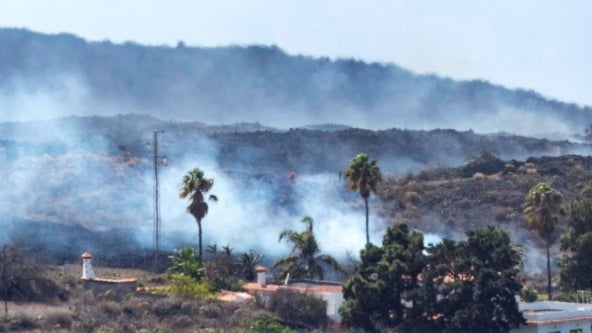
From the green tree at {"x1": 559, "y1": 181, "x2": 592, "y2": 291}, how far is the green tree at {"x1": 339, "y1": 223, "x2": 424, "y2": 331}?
15921 millimetres

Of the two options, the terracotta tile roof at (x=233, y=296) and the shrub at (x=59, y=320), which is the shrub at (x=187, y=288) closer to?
the terracotta tile roof at (x=233, y=296)

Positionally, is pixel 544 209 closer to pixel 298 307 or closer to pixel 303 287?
pixel 303 287

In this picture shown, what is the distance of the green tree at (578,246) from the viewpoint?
77.6 metres

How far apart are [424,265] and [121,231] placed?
43.6m

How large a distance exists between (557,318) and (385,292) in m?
8.75

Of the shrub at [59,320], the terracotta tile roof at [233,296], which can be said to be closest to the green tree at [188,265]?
the terracotta tile roof at [233,296]

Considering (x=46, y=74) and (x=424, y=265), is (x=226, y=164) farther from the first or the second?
(x=424, y=265)

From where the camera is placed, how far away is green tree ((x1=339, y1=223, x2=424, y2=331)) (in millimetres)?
64250

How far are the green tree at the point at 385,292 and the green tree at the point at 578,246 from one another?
52.2 ft

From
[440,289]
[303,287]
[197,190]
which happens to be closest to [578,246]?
[440,289]

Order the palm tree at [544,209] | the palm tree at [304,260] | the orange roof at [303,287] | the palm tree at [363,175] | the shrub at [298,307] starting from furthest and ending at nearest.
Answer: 1. the palm tree at [544,209]
2. the palm tree at [304,260]
3. the palm tree at [363,175]
4. the orange roof at [303,287]
5. the shrub at [298,307]

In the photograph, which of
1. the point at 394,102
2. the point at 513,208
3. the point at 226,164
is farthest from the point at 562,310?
the point at 394,102

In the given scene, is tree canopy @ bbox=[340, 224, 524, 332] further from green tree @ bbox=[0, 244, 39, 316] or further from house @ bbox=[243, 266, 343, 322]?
green tree @ bbox=[0, 244, 39, 316]

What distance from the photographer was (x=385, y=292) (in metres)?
64.5
